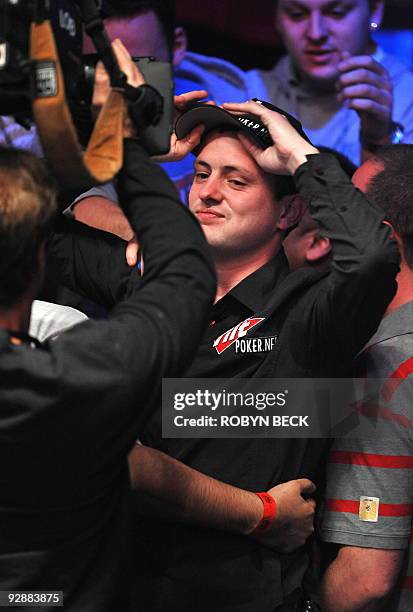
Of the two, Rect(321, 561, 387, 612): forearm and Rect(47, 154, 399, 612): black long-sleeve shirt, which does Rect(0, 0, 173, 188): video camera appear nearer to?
Rect(47, 154, 399, 612): black long-sleeve shirt

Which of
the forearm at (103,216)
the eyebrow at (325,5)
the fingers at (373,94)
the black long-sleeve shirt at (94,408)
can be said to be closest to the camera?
the black long-sleeve shirt at (94,408)

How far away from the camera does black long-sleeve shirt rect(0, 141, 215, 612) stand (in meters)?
1.13

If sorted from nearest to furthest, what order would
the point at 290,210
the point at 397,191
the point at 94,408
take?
the point at 94,408 < the point at 397,191 < the point at 290,210

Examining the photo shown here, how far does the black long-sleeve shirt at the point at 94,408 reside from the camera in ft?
3.71

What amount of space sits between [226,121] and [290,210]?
236 millimetres

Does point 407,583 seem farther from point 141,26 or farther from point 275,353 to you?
point 141,26

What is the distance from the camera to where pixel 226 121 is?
6.45ft

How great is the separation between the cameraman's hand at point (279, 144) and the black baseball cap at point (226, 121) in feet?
0.12

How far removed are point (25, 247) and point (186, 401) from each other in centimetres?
62

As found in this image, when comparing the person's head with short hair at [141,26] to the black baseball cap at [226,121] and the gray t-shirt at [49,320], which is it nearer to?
the black baseball cap at [226,121]

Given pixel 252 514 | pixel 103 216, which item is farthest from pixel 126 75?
pixel 103 216

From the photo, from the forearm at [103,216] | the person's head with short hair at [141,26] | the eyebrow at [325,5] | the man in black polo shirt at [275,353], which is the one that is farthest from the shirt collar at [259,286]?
the eyebrow at [325,5]

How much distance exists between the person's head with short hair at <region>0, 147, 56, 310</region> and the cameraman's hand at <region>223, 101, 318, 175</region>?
2.04 feet

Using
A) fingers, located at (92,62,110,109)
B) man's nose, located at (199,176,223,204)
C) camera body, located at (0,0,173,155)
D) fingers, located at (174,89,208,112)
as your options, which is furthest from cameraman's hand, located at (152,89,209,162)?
fingers, located at (92,62,110,109)
